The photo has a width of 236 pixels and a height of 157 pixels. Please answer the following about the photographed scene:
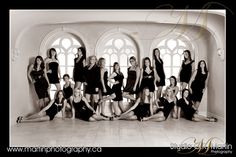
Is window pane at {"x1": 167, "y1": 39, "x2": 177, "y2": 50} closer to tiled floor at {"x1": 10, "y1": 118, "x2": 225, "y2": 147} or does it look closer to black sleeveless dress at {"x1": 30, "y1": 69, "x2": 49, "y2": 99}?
tiled floor at {"x1": 10, "y1": 118, "x2": 225, "y2": 147}

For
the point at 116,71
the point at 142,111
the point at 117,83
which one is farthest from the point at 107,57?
the point at 142,111

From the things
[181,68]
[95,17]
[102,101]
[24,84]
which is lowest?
[102,101]

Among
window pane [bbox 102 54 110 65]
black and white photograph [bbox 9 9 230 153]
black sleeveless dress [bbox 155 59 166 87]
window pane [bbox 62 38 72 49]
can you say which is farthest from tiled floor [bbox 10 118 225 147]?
window pane [bbox 62 38 72 49]

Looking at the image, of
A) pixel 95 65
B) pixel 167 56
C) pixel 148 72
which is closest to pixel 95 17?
pixel 95 65

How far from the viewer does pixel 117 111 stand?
739cm

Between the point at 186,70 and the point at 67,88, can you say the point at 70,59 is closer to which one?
the point at 67,88

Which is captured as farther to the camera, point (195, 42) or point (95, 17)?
point (195, 42)

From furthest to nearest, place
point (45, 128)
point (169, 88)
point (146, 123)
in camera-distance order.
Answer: point (169, 88)
point (146, 123)
point (45, 128)

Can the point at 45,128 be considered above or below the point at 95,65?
below

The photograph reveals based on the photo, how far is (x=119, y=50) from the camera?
311 inches

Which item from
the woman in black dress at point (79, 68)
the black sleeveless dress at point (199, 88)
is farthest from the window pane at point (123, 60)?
the black sleeveless dress at point (199, 88)

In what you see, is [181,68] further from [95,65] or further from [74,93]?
[74,93]

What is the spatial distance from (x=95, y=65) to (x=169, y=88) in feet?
7.29

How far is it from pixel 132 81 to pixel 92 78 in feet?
3.81
